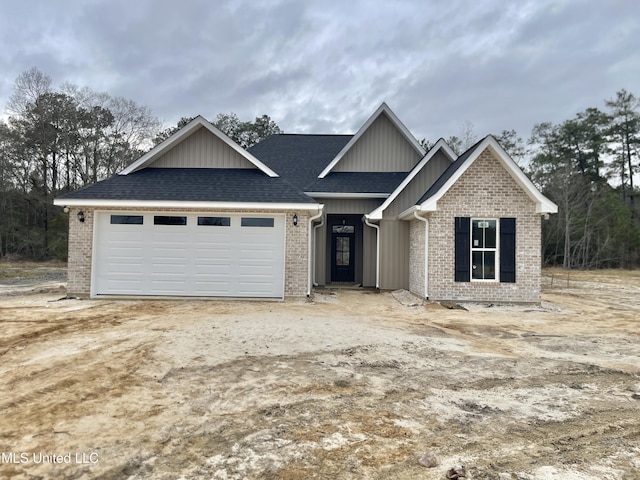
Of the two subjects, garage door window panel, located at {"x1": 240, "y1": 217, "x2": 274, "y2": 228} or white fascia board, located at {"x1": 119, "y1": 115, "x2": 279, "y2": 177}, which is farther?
white fascia board, located at {"x1": 119, "y1": 115, "x2": 279, "y2": 177}

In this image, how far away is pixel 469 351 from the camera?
5.80 m

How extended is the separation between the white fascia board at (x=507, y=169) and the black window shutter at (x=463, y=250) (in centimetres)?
96

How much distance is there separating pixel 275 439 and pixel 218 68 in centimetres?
2384

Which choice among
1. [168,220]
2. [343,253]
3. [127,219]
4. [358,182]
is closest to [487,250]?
[358,182]

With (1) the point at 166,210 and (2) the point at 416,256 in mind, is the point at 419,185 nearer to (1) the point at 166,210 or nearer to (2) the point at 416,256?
(2) the point at 416,256

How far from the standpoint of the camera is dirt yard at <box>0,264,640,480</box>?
Result: 2.71 metres

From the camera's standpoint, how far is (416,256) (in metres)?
12.0

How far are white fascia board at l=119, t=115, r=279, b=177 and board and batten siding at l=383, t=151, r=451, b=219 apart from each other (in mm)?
4101

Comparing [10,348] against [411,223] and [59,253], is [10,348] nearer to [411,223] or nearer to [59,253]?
Answer: [411,223]

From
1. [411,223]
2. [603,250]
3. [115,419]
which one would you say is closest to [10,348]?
[115,419]

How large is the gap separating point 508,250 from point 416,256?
262 centimetres

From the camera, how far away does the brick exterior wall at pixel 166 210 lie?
34.3 feet

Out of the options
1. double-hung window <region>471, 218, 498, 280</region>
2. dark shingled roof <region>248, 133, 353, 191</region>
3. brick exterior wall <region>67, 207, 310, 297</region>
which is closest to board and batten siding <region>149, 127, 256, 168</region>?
brick exterior wall <region>67, 207, 310, 297</region>

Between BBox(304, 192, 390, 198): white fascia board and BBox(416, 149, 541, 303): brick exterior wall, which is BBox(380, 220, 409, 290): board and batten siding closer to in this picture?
BBox(304, 192, 390, 198): white fascia board
